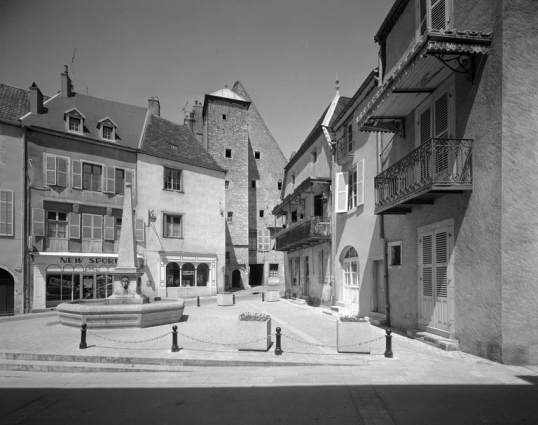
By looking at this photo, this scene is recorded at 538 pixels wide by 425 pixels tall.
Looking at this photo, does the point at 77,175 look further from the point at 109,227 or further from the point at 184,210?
the point at 184,210

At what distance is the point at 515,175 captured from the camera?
27.0ft

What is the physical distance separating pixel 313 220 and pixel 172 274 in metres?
12.9

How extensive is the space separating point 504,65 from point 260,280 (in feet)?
123

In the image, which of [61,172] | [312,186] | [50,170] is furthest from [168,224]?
[312,186]

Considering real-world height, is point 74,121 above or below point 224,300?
above

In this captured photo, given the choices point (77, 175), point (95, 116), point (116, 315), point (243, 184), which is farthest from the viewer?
point (243, 184)

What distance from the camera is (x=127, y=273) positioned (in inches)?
579

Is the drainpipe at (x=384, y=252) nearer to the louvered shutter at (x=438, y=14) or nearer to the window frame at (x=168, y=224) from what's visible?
the louvered shutter at (x=438, y=14)

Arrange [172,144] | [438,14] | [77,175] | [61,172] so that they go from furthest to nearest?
1. [172,144]
2. [77,175]
3. [61,172]
4. [438,14]

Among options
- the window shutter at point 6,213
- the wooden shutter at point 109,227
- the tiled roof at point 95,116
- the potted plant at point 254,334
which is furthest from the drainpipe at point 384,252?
the tiled roof at point 95,116

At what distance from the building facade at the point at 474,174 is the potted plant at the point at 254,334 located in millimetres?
4091

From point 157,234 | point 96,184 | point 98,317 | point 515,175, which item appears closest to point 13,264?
point 96,184

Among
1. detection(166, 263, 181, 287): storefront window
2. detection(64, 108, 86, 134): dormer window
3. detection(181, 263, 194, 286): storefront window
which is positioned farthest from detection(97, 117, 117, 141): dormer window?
detection(181, 263, 194, 286): storefront window

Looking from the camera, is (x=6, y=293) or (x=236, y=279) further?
(x=236, y=279)
